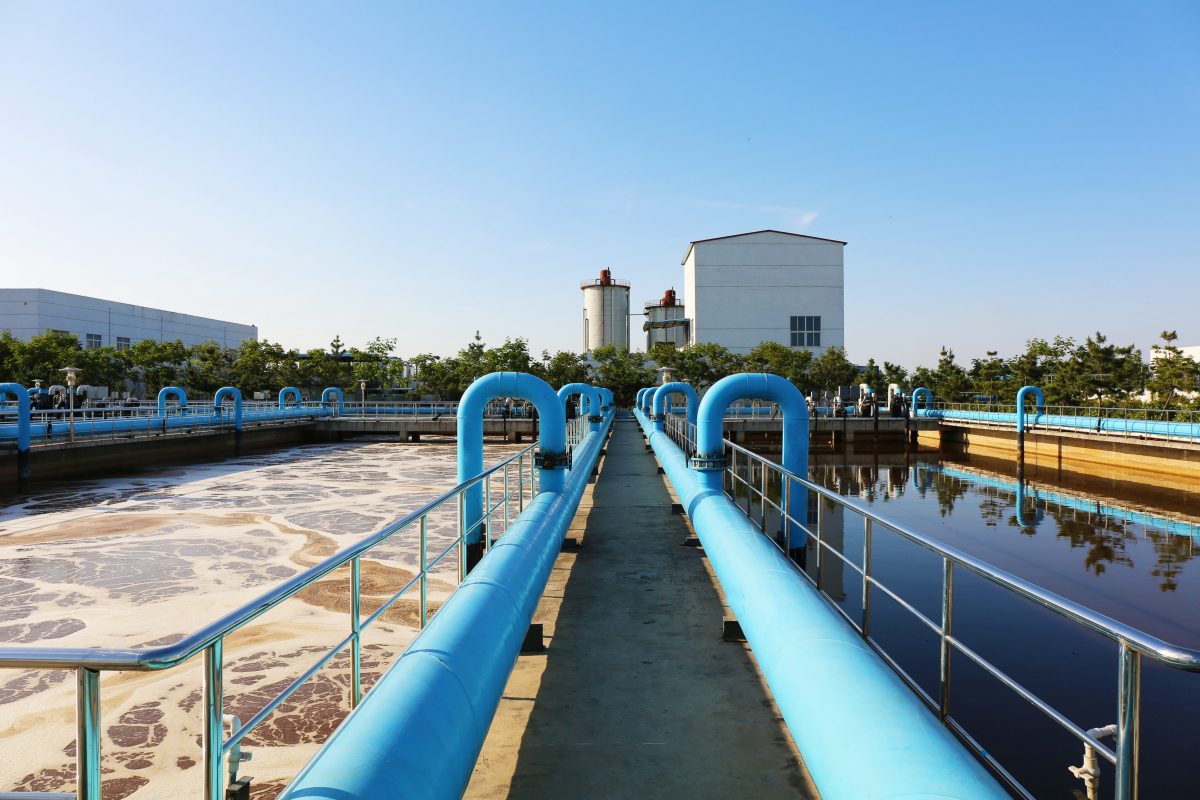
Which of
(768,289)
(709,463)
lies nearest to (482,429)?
(709,463)

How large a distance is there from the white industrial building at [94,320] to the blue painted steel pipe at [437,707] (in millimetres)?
62552

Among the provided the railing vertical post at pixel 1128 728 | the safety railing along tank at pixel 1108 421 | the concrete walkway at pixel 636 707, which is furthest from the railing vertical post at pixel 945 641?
the safety railing along tank at pixel 1108 421

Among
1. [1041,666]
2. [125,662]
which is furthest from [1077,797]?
[125,662]

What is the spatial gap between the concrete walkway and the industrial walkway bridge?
0.02 m

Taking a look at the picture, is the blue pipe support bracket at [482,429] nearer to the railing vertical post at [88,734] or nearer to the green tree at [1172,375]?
the railing vertical post at [88,734]

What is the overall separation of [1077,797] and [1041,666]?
2.65m

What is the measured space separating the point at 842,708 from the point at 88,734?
264cm

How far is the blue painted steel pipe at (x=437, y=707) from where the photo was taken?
7.56ft

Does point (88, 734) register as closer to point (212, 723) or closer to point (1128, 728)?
point (212, 723)

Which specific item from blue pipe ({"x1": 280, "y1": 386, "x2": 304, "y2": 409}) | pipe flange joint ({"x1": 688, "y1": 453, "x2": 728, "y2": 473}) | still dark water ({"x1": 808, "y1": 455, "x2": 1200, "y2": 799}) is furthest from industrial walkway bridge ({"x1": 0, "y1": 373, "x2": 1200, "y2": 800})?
blue pipe ({"x1": 280, "y1": 386, "x2": 304, "y2": 409})

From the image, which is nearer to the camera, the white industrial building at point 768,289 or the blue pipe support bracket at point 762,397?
the blue pipe support bracket at point 762,397

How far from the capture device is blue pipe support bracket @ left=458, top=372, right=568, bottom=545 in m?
7.73


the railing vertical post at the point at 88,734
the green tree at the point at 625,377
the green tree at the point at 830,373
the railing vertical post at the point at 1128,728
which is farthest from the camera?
the green tree at the point at 625,377

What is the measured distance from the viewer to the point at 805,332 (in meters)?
56.6
